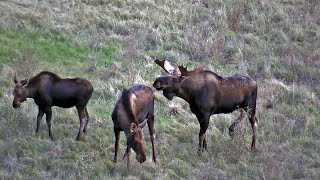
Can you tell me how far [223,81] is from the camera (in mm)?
12969

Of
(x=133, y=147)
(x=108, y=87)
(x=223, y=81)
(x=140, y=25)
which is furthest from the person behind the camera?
(x=140, y=25)

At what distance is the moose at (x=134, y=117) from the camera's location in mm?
10656

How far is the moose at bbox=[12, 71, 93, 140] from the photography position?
40.7 feet

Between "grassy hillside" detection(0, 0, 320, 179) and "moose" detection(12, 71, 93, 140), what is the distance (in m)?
0.45

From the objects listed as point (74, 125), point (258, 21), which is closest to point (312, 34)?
point (258, 21)

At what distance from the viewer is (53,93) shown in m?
12.5

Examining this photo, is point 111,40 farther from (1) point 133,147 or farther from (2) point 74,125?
(1) point 133,147

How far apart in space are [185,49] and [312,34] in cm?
445

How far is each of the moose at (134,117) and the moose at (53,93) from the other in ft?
4.14

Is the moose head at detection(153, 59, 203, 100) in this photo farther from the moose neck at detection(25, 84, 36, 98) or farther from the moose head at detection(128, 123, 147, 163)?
the moose neck at detection(25, 84, 36, 98)

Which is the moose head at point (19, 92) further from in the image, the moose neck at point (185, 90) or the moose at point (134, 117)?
the moose neck at point (185, 90)

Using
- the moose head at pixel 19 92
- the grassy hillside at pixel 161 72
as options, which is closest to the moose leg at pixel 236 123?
the grassy hillside at pixel 161 72

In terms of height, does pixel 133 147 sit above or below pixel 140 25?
above

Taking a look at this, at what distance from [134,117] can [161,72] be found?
5.69m
